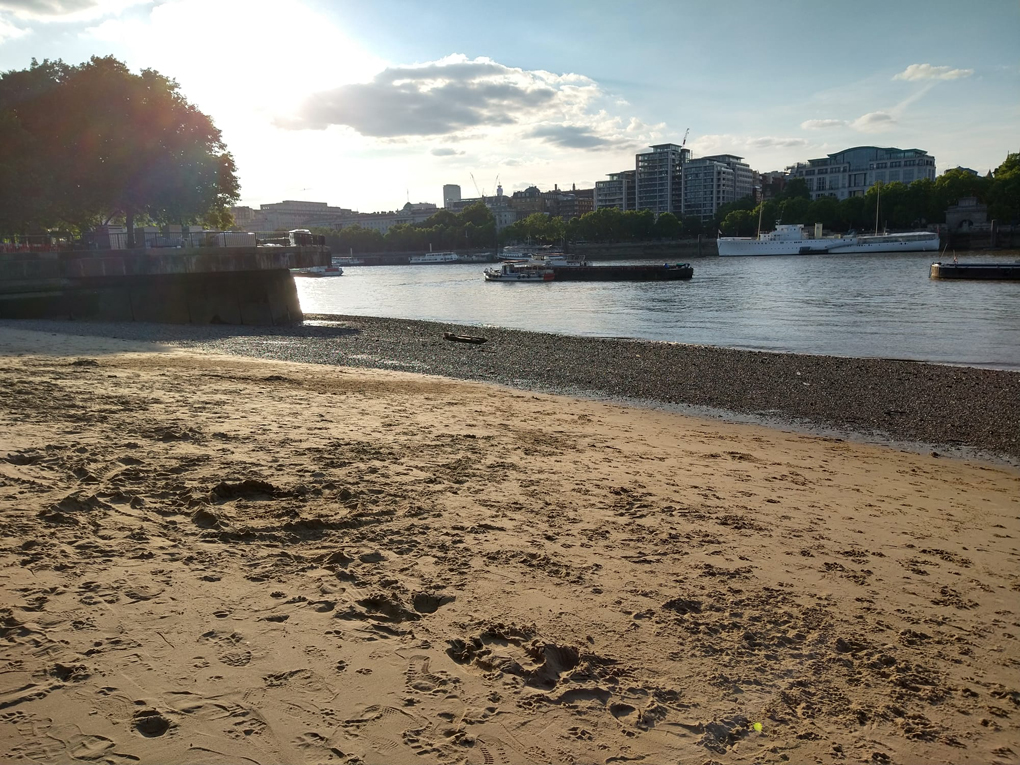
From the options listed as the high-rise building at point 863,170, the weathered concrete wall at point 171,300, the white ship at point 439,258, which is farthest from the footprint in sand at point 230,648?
the high-rise building at point 863,170

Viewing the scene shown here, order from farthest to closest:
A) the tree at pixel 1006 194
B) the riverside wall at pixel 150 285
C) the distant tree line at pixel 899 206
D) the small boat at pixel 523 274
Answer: the distant tree line at pixel 899 206 < the tree at pixel 1006 194 < the small boat at pixel 523 274 < the riverside wall at pixel 150 285

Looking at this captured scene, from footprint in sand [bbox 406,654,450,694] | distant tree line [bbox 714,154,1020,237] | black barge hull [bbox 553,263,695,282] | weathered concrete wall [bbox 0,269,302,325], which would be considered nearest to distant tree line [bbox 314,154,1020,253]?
distant tree line [bbox 714,154,1020,237]

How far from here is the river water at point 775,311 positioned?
2234cm

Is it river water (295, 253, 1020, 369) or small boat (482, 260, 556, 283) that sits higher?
small boat (482, 260, 556, 283)

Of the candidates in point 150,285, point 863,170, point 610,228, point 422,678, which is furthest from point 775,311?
point 863,170

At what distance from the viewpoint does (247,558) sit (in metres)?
4.34

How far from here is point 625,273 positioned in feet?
214

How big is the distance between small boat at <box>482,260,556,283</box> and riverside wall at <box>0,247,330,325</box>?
4312cm

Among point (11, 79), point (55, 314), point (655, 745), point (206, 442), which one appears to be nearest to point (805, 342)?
point (206, 442)

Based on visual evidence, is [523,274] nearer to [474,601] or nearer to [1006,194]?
[474,601]

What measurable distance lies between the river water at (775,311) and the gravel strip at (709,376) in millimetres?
3821

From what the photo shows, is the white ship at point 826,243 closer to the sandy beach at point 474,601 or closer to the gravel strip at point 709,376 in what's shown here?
the gravel strip at point 709,376

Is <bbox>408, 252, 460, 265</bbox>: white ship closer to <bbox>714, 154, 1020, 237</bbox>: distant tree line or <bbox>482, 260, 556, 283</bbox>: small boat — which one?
<bbox>714, 154, 1020, 237</bbox>: distant tree line

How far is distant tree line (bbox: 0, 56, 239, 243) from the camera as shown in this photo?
3003 centimetres
